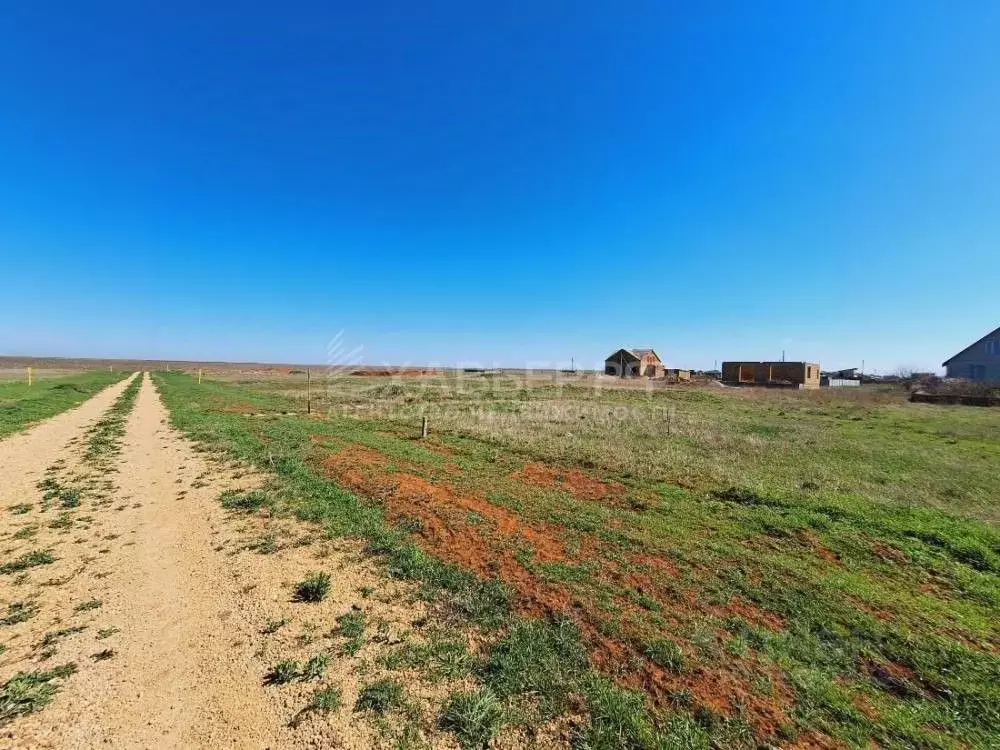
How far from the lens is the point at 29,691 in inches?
132

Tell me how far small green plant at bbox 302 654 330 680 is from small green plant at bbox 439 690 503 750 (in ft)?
4.15

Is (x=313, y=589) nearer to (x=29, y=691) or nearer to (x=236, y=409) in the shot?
(x=29, y=691)

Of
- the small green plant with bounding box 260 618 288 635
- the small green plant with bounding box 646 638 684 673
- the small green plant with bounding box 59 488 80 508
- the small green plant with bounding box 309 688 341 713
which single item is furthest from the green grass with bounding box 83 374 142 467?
the small green plant with bounding box 646 638 684 673

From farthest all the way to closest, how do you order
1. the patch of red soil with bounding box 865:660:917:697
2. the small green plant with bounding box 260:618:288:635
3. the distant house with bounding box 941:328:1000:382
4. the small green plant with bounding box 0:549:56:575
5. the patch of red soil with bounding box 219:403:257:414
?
the distant house with bounding box 941:328:1000:382 → the patch of red soil with bounding box 219:403:257:414 → the small green plant with bounding box 0:549:56:575 → the small green plant with bounding box 260:618:288:635 → the patch of red soil with bounding box 865:660:917:697

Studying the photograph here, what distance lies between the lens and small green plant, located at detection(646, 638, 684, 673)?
3914 mm

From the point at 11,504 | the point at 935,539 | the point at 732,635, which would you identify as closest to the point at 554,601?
the point at 732,635

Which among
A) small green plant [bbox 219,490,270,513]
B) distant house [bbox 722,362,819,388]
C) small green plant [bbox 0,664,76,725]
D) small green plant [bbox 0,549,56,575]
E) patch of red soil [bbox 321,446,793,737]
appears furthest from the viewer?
distant house [bbox 722,362,819,388]

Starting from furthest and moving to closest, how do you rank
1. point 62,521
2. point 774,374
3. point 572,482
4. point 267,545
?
point 774,374 → point 572,482 → point 62,521 → point 267,545

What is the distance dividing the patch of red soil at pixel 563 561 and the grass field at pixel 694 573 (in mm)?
A: 31

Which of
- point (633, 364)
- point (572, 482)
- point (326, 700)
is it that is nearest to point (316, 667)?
point (326, 700)

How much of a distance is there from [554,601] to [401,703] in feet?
7.16

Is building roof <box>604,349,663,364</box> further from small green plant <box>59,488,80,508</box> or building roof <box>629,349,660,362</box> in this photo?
small green plant <box>59,488,80,508</box>

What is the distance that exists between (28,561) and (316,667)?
16.9ft

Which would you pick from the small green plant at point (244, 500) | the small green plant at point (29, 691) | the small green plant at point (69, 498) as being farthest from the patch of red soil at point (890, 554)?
the small green plant at point (69, 498)
